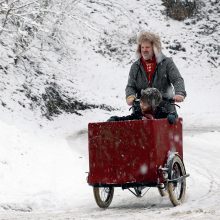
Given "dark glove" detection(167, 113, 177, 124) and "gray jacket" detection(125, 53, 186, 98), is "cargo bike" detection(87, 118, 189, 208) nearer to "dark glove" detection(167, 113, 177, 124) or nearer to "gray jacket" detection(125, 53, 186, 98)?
"dark glove" detection(167, 113, 177, 124)

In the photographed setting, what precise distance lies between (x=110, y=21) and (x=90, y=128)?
18.7m

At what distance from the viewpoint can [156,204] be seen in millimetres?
6574

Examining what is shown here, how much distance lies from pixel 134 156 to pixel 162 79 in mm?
1142

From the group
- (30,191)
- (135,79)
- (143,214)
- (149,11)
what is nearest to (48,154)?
(30,191)

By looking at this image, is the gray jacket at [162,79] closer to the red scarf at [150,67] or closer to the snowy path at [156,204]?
the red scarf at [150,67]

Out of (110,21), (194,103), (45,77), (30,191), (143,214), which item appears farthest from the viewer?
(110,21)

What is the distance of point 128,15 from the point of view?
25125 millimetres

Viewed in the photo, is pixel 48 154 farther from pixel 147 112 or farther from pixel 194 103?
pixel 194 103

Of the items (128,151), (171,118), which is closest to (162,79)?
(171,118)

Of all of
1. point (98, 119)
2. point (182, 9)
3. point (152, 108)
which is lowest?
point (152, 108)

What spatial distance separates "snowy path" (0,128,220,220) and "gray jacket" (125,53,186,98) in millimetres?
1340

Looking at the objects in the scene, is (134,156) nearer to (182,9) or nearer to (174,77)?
(174,77)

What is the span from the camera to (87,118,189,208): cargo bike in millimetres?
6016

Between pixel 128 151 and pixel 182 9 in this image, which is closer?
pixel 128 151
